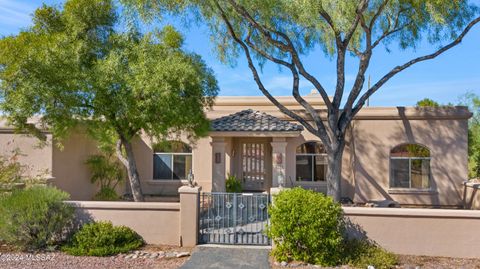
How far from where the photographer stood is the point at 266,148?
57.6 ft

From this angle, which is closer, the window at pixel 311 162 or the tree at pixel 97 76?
the tree at pixel 97 76

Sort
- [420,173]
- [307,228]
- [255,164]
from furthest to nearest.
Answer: [255,164] → [420,173] → [307,228]

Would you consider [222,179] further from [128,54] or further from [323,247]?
[323,247]

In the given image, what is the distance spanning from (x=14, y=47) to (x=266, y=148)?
10.2m

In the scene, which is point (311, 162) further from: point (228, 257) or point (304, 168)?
point (228, 257)

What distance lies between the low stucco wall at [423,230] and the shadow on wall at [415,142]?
756cm

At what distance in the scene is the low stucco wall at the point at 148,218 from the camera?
10391 millimetres

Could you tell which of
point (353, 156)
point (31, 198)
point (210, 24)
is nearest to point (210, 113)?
point (210, 24)

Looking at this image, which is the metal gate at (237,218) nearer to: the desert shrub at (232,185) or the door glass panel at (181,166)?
the desert shrub at (232,185)

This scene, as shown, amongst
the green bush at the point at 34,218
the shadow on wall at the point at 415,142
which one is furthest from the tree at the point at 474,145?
the green bush at the point at 34,218

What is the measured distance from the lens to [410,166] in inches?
678

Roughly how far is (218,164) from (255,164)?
2.31 meters

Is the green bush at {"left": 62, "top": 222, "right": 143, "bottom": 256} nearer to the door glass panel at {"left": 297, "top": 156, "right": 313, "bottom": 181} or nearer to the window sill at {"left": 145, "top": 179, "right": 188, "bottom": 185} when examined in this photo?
the window sill at {"left": 145, "top": 179, "right": 188, "bottom": 185}

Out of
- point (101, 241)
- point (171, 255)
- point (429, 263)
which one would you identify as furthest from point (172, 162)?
point (429, 263)
